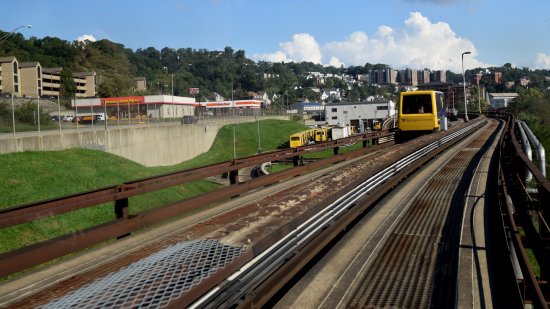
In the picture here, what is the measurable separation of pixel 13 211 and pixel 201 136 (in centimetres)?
4813

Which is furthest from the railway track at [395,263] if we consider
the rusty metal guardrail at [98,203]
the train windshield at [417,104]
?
the train windshield at [417,104]

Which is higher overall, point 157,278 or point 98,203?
point 98,203

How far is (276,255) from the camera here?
557cm

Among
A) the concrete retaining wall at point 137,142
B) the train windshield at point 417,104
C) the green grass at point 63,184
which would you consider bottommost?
the green grass at point 63,184

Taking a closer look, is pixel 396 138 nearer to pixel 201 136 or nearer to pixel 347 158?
pixel 347 158

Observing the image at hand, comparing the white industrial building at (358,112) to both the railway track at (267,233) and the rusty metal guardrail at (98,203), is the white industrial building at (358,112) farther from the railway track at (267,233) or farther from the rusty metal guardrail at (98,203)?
the railway track at (267,233)

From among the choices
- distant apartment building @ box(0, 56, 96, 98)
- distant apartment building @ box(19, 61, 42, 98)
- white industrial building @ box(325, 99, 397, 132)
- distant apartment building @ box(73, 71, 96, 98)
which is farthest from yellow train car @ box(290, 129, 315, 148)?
distant apartment building @ box(73, 71, 96, 98)

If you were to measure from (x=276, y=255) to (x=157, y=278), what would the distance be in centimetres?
183

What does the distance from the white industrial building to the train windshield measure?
80.2 m

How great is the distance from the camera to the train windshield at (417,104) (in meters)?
30.0

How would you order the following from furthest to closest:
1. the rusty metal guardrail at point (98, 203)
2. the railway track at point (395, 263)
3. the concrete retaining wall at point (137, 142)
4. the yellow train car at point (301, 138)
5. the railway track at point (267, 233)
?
1. the yellow train car at point (301, 138)
2. the concrete retaining wall at point (137, 142)
3. the rusty metal guardrail at point (98, 203)
4. the railway track at point (395, 263)
5. the railway track at point (267, 233)

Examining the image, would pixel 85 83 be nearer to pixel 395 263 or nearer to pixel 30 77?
pixel 30 77

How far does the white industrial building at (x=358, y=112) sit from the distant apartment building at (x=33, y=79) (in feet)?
181

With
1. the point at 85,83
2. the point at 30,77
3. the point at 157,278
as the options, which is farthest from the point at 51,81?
the point at 157,278
